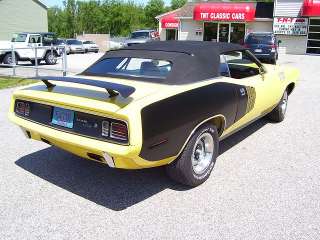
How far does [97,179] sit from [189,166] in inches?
42.5

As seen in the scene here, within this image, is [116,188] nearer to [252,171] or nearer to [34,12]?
[252,171]

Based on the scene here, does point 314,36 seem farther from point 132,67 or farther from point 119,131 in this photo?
point 119,131

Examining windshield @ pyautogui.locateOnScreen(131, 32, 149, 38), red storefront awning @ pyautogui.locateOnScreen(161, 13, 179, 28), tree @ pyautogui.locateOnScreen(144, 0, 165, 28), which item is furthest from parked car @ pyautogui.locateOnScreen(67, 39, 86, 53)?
tree @ pyautogui.locateOnScreen(144, 0, 165, 28)

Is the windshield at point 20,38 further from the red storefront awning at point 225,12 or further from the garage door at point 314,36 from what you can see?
the garage door at point 314,36

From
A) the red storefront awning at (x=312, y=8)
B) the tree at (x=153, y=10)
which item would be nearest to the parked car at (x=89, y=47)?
the red storefront awning at (x=312, y=8)

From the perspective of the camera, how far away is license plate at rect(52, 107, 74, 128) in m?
3.60

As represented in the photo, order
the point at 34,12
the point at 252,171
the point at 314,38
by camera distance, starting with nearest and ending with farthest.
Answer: the point at 252,171 < the point at 314,38 < the point at 34,12

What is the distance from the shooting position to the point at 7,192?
151 inches

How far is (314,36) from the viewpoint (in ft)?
95.8

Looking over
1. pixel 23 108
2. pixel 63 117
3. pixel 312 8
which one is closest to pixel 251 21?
pixel 312 8

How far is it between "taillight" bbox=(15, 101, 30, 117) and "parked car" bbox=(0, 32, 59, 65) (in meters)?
13.7

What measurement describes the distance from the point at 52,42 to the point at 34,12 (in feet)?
Answer: 68.0

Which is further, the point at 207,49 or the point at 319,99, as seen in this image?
the point at 319,99

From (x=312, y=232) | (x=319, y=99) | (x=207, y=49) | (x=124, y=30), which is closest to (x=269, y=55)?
(x=319, y=99)
